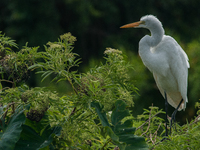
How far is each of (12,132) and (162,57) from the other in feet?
3.28

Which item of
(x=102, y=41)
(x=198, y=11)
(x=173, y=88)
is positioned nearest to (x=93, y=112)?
(x=173, y=88)

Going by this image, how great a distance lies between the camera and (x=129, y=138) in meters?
1.27

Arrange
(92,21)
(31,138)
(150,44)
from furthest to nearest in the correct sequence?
1. (92,21)
2. (150,44)
3. (31,138)

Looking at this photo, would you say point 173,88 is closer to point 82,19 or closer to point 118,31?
point 82,19

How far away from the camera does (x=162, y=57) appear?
181 centimetres

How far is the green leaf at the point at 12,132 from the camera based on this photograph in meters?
1.13

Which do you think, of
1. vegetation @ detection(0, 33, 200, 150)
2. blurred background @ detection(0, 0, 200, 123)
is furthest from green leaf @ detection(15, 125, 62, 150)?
blurred background @ detection(0, 0, 200, 123)

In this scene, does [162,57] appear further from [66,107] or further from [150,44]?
[66,107]

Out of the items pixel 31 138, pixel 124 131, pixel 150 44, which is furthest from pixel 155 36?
pixel 31 138

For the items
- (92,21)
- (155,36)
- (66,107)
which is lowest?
(66,107)

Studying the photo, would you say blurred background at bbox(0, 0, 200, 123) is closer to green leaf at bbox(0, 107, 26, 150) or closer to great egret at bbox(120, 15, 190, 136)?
great egret at bbox(120, 15, 190, 136)

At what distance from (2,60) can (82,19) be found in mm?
3720

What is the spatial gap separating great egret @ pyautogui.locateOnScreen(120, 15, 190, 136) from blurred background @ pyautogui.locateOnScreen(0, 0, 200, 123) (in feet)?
8.06

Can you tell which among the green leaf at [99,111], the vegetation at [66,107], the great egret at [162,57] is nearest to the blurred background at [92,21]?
the great egret at [162,57]
